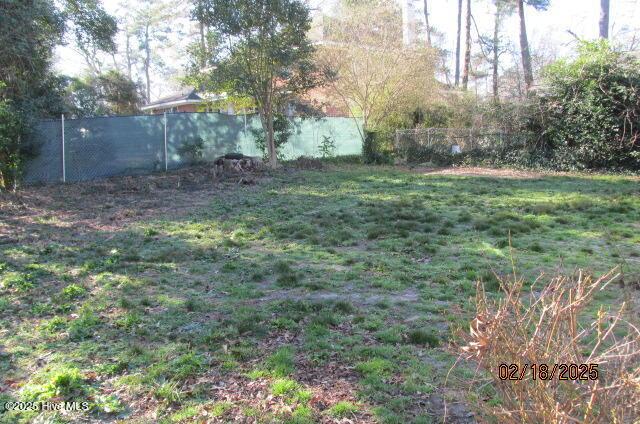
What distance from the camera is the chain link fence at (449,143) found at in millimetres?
17188

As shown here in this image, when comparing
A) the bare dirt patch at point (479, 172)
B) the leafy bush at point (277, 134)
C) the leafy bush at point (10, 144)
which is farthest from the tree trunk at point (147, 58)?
the leafy bush at point (10, 144)

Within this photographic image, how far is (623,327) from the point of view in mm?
3709

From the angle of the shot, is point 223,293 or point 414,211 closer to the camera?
point 223,293

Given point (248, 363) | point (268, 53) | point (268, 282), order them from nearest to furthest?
point (248, 363) < point (268, 282) < point (268, 53)

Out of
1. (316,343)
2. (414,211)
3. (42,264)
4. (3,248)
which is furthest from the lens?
(414,211)

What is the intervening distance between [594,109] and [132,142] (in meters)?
13.5

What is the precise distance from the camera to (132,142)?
550 inches

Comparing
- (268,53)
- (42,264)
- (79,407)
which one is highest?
(268,53)

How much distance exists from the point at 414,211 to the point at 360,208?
1.03 metres

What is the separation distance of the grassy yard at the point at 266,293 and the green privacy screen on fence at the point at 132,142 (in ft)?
7.89

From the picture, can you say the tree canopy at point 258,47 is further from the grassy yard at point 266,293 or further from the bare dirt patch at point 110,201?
the grassy yard at point 266,293

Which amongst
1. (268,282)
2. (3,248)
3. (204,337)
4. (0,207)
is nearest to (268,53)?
(0,207)

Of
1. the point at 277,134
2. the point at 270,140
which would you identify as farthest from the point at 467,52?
the point at 270,140

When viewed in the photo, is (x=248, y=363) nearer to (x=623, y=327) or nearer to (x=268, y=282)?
(x=268, y=282)
